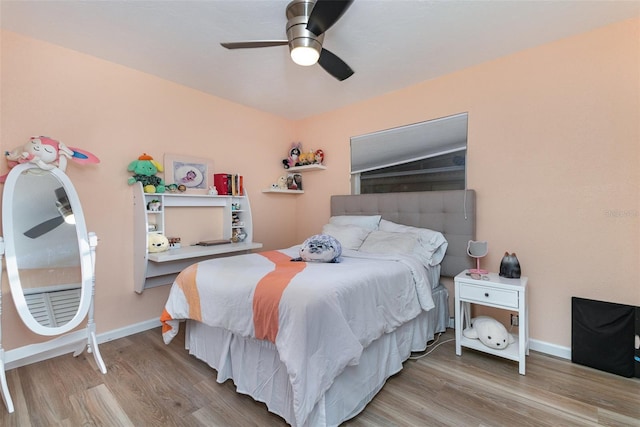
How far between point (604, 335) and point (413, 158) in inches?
77.8

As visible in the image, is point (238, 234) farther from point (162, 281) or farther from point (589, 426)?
point (589, 426)

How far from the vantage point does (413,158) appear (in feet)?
9.68

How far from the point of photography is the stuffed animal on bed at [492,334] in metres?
2.02

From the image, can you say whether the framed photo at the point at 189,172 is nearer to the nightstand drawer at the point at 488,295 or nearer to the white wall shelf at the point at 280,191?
the white wall shelf at the point at 280,191

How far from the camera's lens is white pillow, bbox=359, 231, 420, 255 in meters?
2.40

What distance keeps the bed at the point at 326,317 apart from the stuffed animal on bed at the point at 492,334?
14.9 inches

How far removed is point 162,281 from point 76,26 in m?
2.14

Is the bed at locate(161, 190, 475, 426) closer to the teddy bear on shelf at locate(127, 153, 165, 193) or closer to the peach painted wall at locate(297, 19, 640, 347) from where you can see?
the peach painted wall at locate(297, 19, 640, 347)

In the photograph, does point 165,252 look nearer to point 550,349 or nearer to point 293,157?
point 293,157

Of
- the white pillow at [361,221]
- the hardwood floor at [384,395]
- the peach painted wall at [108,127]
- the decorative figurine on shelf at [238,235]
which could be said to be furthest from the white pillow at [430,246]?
the peach painted wall at [108,127]

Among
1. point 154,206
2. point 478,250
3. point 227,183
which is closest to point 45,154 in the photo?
point 154,206

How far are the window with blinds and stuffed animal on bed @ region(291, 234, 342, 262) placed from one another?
127 centimetres

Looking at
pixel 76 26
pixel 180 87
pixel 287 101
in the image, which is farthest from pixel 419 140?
pixel 76 26

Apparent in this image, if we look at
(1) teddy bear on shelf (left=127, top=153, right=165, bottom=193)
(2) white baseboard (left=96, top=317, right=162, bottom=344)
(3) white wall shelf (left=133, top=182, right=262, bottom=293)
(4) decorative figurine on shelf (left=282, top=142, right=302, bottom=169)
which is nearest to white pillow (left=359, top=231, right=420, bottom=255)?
(3) white wall shelf (left=133, top=182, right=262, bottom=293)
